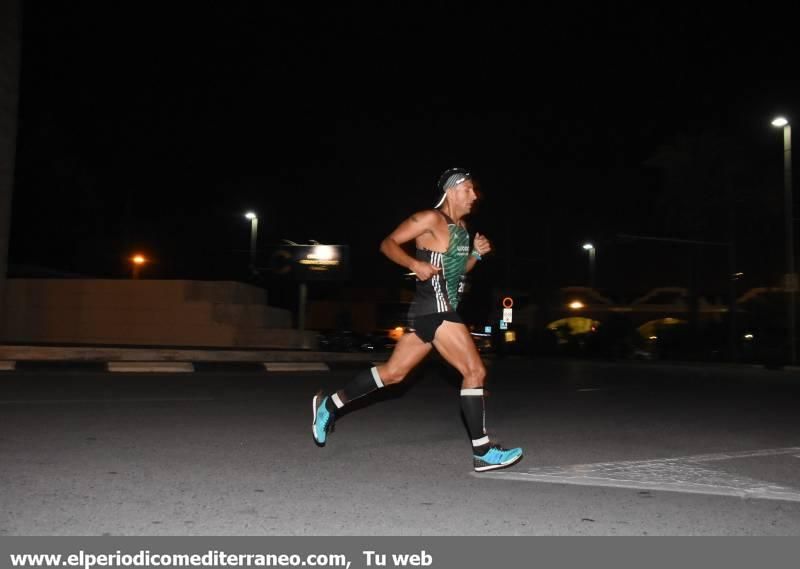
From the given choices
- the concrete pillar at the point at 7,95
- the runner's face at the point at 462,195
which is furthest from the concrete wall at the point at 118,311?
the runner's face at the point at 462,195

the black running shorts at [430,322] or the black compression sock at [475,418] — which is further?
Result: the black running shorts at [430,322]

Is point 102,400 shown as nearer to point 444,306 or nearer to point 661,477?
point 444,306

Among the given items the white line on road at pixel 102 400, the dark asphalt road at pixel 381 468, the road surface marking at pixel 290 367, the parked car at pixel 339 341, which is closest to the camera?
the dark asphalt road at pixel 381 468

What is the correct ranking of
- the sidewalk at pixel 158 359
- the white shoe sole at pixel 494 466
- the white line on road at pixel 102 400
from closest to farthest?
the white shoe sole at pixel 494 466
the white line on road at pixel 102 400
the sidewalk at pixel 158 359

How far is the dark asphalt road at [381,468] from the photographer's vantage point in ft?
13.5

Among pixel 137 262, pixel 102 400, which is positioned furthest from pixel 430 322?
pixel 137 262

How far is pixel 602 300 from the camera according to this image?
2088 inches

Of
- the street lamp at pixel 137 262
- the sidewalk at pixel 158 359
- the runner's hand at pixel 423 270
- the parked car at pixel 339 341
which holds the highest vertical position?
the street lamp at pixel 137 262

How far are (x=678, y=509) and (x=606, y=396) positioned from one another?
7.07 metres

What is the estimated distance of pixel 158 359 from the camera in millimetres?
17297

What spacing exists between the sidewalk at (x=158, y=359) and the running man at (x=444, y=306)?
10064 mm

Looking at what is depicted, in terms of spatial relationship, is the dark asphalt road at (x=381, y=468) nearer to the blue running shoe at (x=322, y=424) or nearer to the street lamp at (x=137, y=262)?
the blue running shoe at (x=322, y=424)
